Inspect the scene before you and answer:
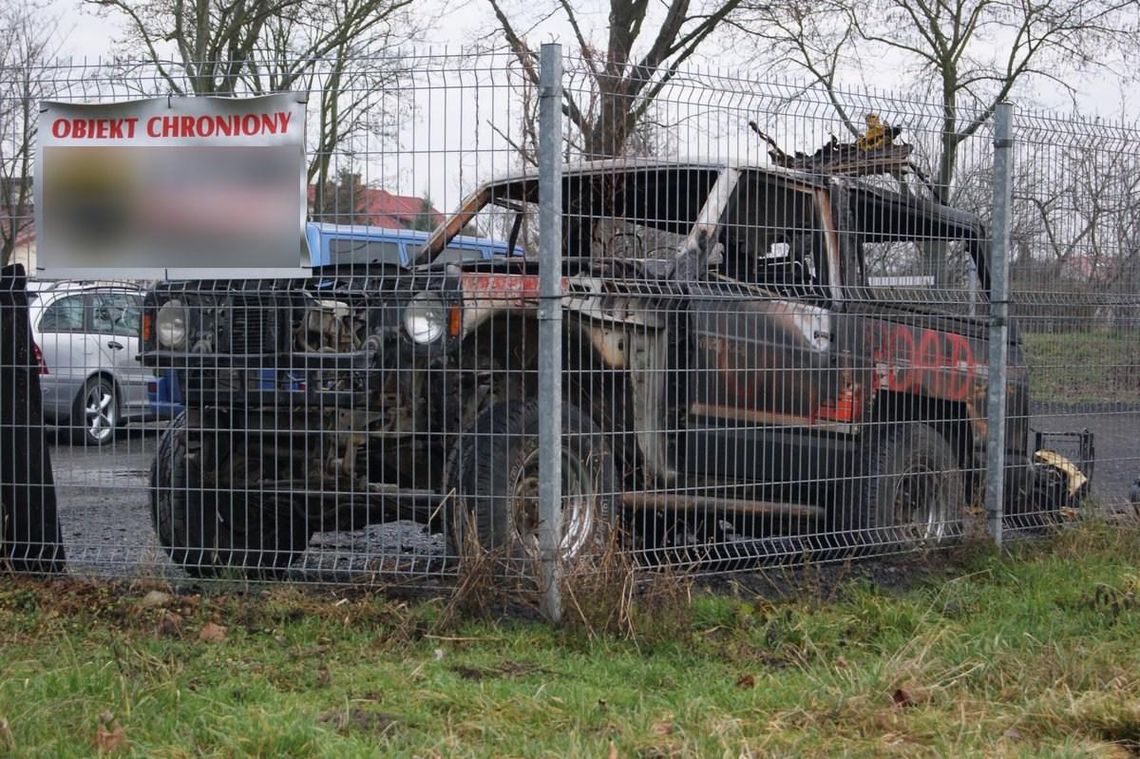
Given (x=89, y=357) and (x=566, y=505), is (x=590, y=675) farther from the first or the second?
(x=89, y=357)

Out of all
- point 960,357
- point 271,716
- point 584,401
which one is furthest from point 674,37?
point 271,716

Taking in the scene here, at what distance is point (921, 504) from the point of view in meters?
6.78

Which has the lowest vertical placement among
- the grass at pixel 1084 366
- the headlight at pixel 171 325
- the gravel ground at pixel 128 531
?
the gravel ground at pixel 128 531

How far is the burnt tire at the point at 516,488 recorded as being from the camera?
5.34 m

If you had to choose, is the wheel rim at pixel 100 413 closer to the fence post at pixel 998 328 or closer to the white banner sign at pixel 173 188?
the white banner sign at pixel 173 188

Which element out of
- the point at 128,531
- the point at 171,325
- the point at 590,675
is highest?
the point at 171,325

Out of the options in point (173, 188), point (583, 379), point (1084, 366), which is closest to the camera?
point (173, 188)

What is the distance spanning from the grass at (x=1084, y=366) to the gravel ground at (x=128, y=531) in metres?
0.18

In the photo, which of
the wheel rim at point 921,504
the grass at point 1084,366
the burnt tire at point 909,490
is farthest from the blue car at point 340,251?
the grass at point 1084,366

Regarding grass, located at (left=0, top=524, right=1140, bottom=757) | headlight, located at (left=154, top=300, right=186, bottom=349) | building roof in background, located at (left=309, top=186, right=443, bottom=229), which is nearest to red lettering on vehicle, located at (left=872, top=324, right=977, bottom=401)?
grass, located at (left=0, top=524, right=1140, bottom=757)

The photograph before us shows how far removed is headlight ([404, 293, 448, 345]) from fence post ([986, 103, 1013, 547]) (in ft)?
10.6

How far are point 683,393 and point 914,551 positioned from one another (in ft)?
5.70

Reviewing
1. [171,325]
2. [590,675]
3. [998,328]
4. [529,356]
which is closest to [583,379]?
[529,356]

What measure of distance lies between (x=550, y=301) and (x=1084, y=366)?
13.0ft
